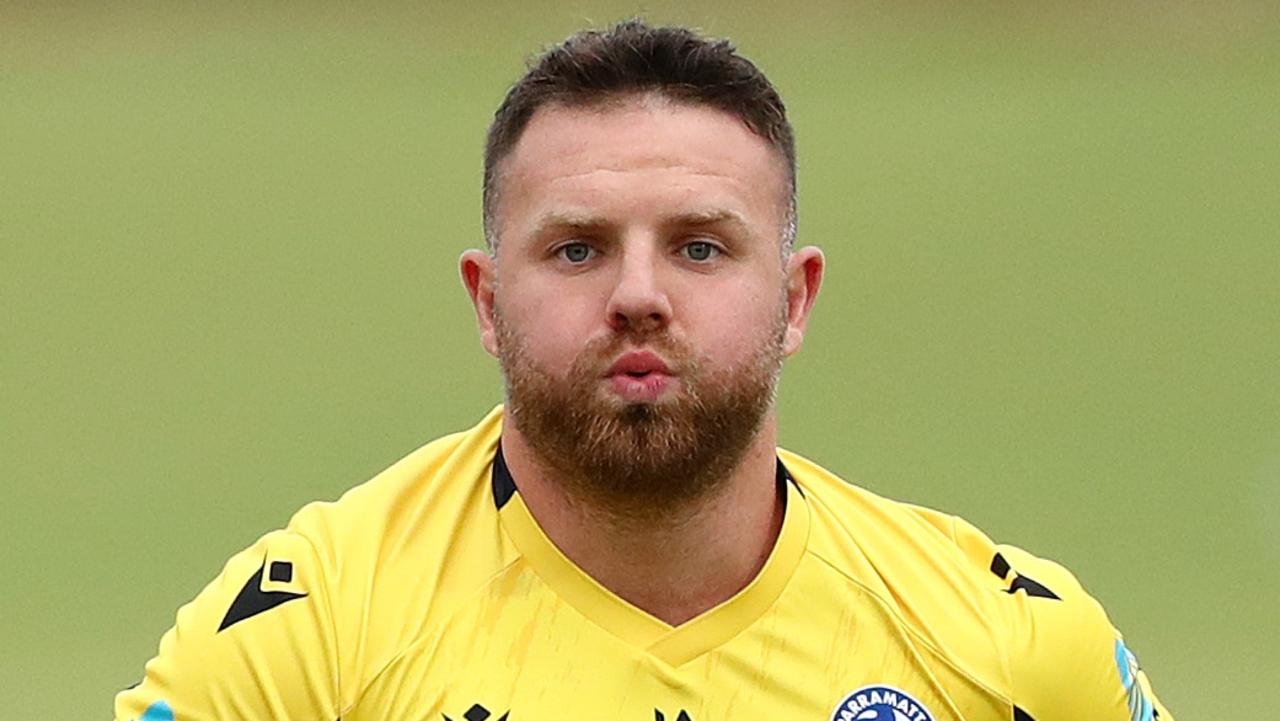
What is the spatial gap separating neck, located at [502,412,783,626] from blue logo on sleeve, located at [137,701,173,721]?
0.60 meters

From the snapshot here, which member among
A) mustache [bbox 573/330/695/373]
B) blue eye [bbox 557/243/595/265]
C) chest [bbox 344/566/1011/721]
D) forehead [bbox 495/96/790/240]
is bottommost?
chest [bbox 344/566/1011/721]

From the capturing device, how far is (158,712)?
3.02 meters

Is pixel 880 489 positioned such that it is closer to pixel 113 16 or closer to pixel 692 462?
pixel 692 462

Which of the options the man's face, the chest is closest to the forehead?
the man's face

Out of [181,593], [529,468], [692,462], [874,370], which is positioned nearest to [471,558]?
[529,468]

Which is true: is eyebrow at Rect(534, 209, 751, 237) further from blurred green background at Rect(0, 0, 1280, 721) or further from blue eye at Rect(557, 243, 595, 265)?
blurred green background at Rect(0, 0, 1280, 721)

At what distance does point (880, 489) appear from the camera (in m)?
9.02

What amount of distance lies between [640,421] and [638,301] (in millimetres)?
171

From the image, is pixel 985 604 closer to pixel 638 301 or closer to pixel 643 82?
pixel 638 301

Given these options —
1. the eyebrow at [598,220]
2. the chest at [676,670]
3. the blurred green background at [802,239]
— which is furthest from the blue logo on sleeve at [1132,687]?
the blurred green background at [802,239]

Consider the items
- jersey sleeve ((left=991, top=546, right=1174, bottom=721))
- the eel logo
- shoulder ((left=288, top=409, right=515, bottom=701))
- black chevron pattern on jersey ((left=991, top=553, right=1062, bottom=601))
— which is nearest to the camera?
shoulder ((left=288, top=409, right=515, bottom=701))

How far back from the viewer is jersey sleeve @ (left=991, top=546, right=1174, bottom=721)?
128 inches

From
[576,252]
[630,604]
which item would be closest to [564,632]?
[630,604]

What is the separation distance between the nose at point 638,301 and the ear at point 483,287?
11.8 inches
